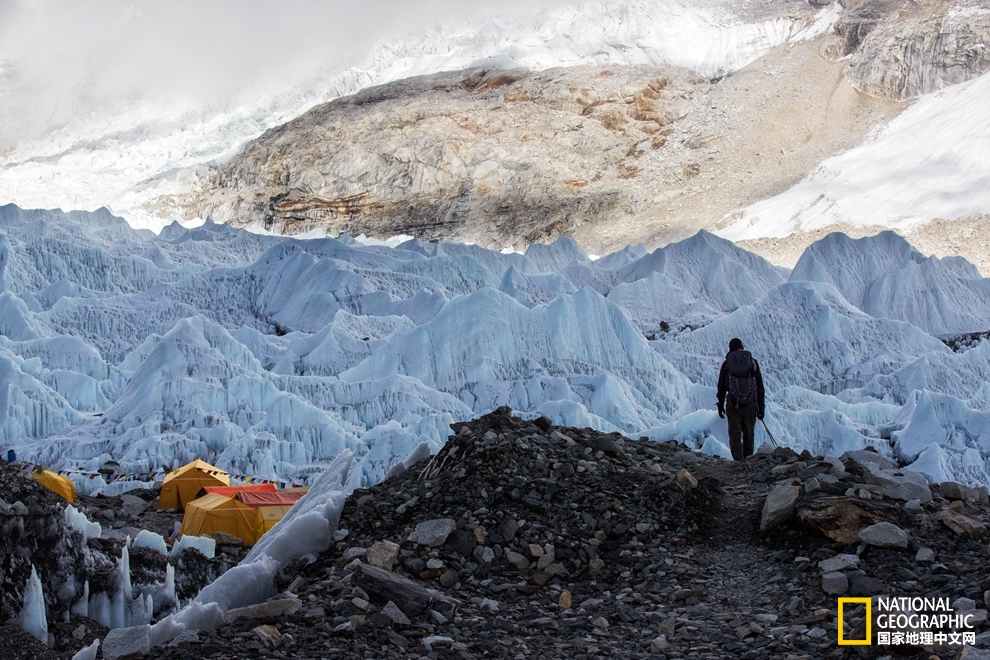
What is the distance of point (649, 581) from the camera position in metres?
4.29

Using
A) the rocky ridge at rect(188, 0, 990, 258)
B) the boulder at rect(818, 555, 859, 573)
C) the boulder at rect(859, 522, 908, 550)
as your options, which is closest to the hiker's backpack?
the boulder at rect(859, 522, 908, 550)

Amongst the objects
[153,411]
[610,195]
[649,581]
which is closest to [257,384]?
[153,411]

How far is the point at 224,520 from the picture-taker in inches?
470

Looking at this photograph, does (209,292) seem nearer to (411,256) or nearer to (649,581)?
(411,256)

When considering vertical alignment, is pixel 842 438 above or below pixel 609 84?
below

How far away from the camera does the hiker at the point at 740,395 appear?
7.16 metres

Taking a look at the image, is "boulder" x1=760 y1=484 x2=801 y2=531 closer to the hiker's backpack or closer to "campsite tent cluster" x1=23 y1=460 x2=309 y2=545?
the hiker's backpack

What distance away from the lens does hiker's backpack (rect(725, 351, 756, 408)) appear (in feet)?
23.5

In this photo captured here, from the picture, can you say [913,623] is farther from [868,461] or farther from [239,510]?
[239,510]

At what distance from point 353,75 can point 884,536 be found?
71286 mm

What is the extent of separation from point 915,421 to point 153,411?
1289cm

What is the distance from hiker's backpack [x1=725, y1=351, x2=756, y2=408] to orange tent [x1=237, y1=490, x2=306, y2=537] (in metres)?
6.67

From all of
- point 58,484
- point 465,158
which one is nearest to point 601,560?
point 58,484

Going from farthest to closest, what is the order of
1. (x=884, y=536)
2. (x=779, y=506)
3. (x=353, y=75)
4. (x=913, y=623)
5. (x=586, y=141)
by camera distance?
1. (x=353, y=75)
2. (x=586, y=141)
3. (x=779, y=506)
4. (x=884, y=536)
5. (x=913, y=623)
